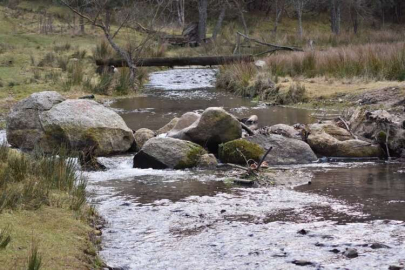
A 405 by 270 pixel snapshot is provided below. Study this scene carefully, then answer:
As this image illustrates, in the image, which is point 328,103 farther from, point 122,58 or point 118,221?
point 118,221

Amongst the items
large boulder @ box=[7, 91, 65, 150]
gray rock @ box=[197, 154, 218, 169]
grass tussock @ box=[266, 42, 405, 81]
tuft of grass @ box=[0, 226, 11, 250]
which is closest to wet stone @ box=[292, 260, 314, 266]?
tuft of grass @ box=[0, 226, 11, 250]

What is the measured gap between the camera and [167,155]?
381 inches

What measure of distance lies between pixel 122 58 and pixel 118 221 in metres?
15.4

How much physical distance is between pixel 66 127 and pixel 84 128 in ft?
0.96

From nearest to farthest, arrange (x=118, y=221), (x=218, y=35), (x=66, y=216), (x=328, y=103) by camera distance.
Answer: (x=66, y=216) < (x=118, y=221) < (x=328, y=103) < (x=218, y=35)

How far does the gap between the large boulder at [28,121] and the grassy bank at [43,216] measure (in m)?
3.07

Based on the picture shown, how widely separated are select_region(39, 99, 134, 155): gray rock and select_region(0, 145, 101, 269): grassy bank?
8.61ft

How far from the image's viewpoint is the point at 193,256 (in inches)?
217

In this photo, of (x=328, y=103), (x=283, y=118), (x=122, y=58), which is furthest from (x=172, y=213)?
(x=122, y=58)

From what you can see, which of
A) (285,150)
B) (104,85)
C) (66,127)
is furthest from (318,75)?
(66,127)

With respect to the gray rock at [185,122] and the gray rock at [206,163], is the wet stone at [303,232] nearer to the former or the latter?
the gray rock at [206,163]

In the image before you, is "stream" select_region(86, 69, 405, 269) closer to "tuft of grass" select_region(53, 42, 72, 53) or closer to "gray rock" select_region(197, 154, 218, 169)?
"gray rock" select_region(197, 154, 218, 169)

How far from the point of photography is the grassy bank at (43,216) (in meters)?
4.90

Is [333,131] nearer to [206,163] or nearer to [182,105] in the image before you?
[206,163]
